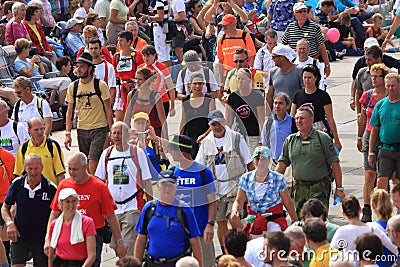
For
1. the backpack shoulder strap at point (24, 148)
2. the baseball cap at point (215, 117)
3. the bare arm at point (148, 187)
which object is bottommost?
the bare arm at point (148, 187)

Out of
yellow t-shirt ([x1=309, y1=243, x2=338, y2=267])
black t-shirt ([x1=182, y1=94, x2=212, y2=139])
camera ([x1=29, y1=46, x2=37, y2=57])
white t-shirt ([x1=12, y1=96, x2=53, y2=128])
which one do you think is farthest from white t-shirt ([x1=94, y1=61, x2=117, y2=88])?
yellow t-shirt ([x1=309, y1=243, x2=338, y2=267])

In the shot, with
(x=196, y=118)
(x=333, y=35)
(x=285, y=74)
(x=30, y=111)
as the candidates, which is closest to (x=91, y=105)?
(x=30, y=111)

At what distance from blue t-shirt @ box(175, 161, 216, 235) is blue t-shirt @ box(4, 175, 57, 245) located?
1.41 meters

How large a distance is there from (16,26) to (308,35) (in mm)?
6324

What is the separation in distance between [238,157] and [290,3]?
9316 millimetres

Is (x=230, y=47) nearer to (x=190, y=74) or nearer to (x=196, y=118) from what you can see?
(x=190, y=74)

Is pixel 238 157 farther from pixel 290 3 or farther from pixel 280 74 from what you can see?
pixel 290 3

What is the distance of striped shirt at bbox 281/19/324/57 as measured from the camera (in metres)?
17.5

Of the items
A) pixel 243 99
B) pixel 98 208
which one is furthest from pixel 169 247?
pixel 243 99

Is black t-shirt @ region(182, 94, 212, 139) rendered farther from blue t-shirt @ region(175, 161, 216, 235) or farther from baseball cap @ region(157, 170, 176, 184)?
baseball cap @ region(157, 170, 176, 184)

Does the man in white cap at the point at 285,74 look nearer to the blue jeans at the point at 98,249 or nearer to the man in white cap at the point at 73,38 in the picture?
the blue jeans at the point at 98,249

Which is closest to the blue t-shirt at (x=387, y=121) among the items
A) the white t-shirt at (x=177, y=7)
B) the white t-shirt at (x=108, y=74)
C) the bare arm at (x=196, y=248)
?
the bare arm at (x=196, y=248)

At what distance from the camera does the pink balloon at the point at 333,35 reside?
26.3 m

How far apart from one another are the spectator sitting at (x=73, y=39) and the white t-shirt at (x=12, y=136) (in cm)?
869
